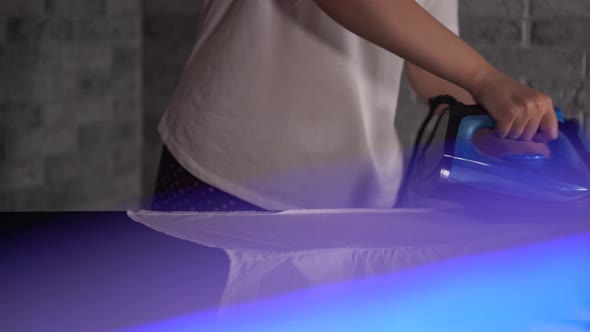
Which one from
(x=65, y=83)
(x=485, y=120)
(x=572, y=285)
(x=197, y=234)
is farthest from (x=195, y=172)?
(x=65, y=83)

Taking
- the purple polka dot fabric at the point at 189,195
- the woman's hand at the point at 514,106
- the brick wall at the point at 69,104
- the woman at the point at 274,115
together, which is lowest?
the brick wall at the point at 69,104

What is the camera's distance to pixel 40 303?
0.49m

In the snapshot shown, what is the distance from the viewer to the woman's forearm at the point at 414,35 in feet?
2.37

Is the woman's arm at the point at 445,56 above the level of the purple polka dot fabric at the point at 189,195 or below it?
above

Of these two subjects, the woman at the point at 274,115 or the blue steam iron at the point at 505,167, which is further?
the woman at the point at 274,115

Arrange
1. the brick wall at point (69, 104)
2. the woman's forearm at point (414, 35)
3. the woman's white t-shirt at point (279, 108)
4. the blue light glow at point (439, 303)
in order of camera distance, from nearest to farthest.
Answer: the blue light glow at point (439, 303)
the woman's forearm at point (414, 35)
the woman's white t-shirt at point (279, 108)
the brick wall at point (69, 104)

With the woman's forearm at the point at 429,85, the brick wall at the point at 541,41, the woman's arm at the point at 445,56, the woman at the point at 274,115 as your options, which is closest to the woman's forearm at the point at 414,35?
the woman's arm at the point at 445,56

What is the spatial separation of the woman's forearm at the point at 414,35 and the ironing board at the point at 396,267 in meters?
0.15

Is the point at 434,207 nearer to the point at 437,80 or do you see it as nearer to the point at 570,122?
the point at 570,122

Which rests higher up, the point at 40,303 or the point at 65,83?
the point at 40,303

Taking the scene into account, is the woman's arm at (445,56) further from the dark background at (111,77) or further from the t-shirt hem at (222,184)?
the dark background at (111,77)

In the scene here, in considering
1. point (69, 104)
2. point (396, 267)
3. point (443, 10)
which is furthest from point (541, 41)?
point (396, 267)

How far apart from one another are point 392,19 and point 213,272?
0.32 m

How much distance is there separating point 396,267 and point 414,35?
267 mm
